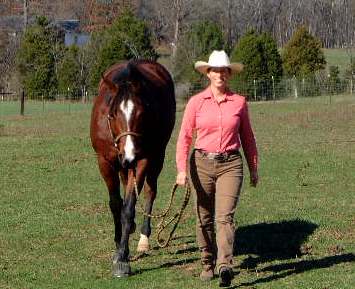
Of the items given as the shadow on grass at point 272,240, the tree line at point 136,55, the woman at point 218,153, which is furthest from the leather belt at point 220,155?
the tree line at point 136,55

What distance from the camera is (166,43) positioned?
76.5 meters

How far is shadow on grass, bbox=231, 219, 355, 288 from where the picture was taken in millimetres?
7109

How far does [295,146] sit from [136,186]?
1225 cm

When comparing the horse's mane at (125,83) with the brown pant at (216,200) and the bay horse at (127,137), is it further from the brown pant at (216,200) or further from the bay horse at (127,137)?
the brown pant at (216,200)

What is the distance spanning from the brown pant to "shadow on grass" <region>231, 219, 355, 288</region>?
1.32 feet

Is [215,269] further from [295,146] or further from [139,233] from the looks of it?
[295,146]

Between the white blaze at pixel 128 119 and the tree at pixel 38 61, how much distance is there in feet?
132

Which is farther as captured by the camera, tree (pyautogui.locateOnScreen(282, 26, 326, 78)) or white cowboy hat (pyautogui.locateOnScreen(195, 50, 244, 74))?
tree (pyautogui.locateOnScreen(282, 26, 326, 78))

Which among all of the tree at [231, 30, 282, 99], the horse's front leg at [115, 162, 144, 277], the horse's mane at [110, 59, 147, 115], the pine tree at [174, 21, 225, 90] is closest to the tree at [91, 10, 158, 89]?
the pine tree at [174, 21, 225, 90]

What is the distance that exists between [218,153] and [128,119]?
862 millimetres

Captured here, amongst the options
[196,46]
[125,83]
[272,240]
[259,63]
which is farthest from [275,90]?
Result: [125,83]

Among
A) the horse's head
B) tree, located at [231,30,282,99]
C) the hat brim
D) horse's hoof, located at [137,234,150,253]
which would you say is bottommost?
horse's hoof, located at [137,234,150,253]

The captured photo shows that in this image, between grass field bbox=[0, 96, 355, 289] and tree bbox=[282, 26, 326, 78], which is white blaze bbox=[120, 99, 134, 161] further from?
tree bbox=[282, 26, 326, 78]

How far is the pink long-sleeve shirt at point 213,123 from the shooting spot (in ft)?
21.0
